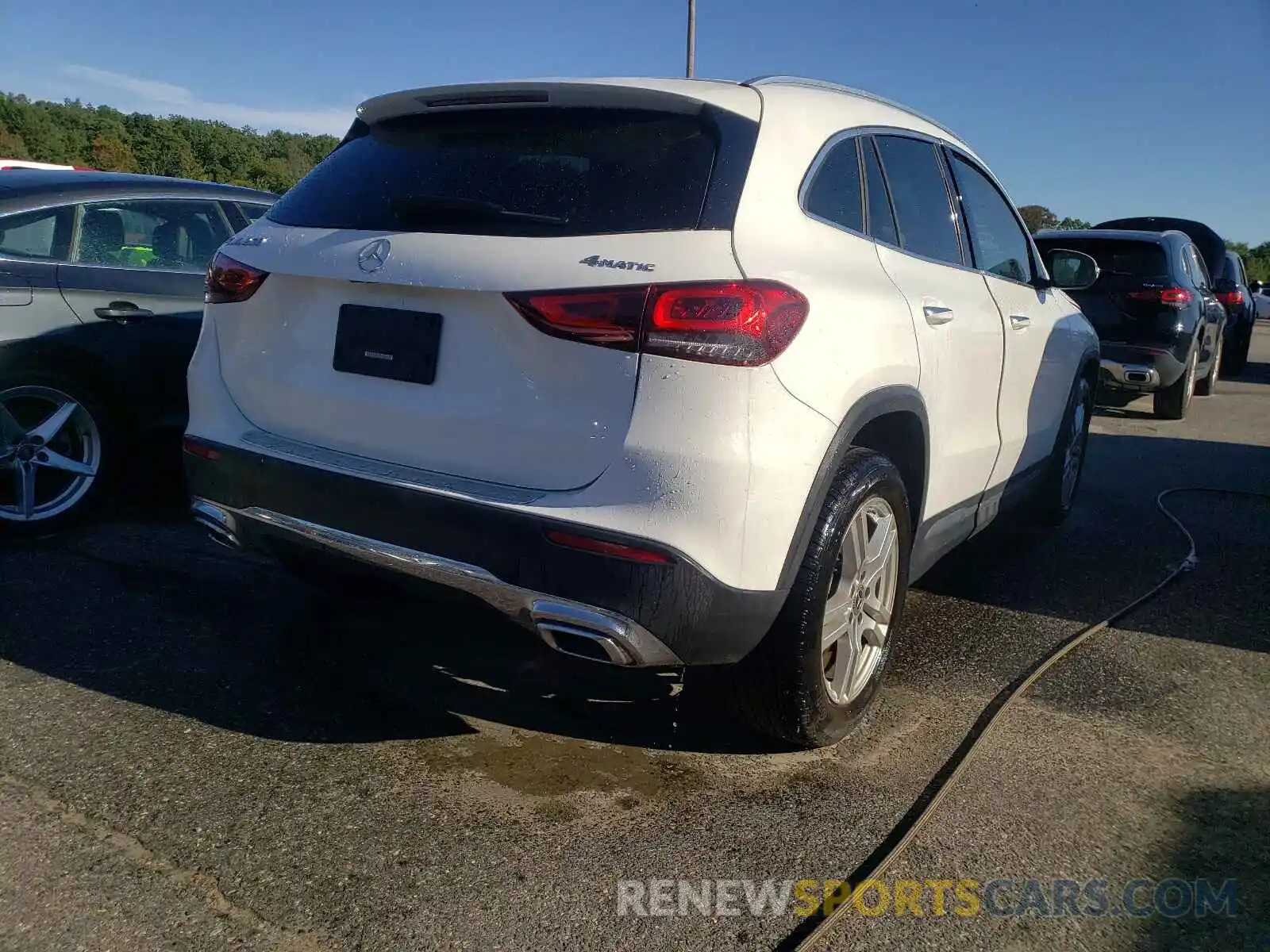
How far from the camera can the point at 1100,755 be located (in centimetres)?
311

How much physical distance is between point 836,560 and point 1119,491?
474cm

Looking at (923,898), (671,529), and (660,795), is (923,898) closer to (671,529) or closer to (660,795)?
(660,795)

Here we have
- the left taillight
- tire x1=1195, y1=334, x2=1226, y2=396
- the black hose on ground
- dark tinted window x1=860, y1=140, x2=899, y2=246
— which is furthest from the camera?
tire x1=1195, y1=334, x2=1226, y2=396

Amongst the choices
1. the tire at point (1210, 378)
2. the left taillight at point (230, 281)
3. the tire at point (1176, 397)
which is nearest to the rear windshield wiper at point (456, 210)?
the left taillight at point (230, 281)

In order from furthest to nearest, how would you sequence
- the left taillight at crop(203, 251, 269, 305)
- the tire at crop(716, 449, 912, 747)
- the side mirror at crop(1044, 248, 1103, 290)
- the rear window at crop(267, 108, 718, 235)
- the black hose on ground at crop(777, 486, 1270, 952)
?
the side mirror at crop(1044, 248, 1103, 290)
the left taillight at crop(203, 251, 269, 305)
the tire at crop(716, 449, 912, 747)
the rear window at crop(267, 108, 718, 235)
the black hose on ground at crop(777, 486, 1270, 952)

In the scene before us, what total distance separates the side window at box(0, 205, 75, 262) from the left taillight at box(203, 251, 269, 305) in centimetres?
183

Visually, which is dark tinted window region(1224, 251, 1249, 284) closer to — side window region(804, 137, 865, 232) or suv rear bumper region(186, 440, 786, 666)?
side window region(804, 137, 865, 232)

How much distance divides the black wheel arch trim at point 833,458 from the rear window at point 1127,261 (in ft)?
23.6

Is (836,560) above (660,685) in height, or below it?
above

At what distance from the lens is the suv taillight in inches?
92.8

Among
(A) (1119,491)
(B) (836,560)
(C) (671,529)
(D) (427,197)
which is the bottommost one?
(A) (1119,491)

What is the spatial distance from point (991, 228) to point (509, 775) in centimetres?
292

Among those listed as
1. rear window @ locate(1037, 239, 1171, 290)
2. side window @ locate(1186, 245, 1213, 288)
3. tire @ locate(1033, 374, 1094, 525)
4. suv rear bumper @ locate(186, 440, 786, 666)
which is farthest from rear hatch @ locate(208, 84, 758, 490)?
side window @ locate(1186, 245, 1213, 288)

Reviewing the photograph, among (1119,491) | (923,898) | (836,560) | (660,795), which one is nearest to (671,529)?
(836,560)
